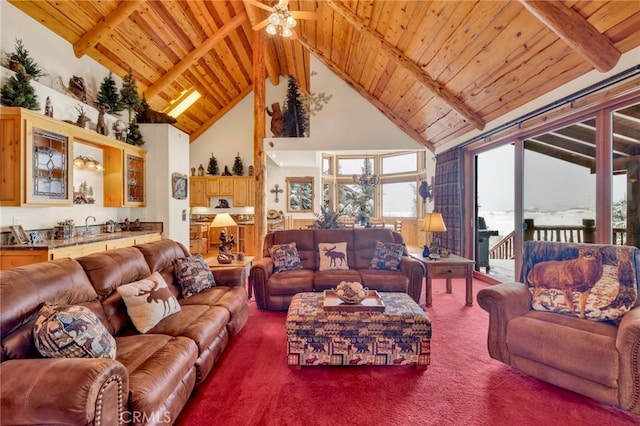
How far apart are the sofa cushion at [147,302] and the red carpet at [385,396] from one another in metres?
0.58

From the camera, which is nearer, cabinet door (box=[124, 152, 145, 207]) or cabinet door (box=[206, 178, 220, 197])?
cabinet door (box=[124, 152, 145, 207])

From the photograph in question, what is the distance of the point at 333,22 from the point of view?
523 cm

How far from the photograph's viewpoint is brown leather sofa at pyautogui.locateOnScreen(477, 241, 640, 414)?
1.83 meters

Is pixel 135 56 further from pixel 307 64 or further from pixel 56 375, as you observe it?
pixel 56 375

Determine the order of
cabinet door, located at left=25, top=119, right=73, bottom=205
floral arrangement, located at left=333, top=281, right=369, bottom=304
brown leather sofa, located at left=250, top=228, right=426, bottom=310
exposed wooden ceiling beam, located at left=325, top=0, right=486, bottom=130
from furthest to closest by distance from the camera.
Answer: exposed wooden ceiling beam, located at left=325, top=0, right=486, bottom=130
brown leather sofa, located at left=250, top=228, right=426, bottom=310
cabinet door, located at left=25, top=119, right=73, bottom=205
floral arrangement, located at left=333, top=281, right=369, bottom=304

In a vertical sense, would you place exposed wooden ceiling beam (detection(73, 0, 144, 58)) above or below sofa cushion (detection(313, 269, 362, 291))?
above

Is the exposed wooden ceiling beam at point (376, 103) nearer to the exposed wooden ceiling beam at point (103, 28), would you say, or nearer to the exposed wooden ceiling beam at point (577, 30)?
the exposed wooden ceiling beam at point (103, 28)

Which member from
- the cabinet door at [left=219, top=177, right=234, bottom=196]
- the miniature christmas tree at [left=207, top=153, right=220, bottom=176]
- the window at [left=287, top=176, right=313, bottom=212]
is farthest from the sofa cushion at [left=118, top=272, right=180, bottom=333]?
the window at [left=287, top=176, right=313, bottom=212]

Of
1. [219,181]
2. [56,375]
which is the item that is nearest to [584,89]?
[56,375]

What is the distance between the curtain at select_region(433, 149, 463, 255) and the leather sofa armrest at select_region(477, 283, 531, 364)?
3294mm

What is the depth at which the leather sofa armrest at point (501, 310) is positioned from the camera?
234cm

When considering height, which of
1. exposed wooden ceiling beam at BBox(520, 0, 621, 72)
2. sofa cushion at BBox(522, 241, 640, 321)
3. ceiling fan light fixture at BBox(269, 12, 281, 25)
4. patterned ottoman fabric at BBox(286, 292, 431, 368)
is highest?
ceiling fan light fixture at BBox(269, 12, 281, 25)

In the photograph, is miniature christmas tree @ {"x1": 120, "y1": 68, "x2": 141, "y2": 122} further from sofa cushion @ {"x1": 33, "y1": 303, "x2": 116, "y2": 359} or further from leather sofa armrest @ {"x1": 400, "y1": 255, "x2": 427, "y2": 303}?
leather sofa armrest @ {"x1": 400, "y1": 255, "x2": 427, "y2": 303}

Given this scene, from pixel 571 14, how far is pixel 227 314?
3923mm
